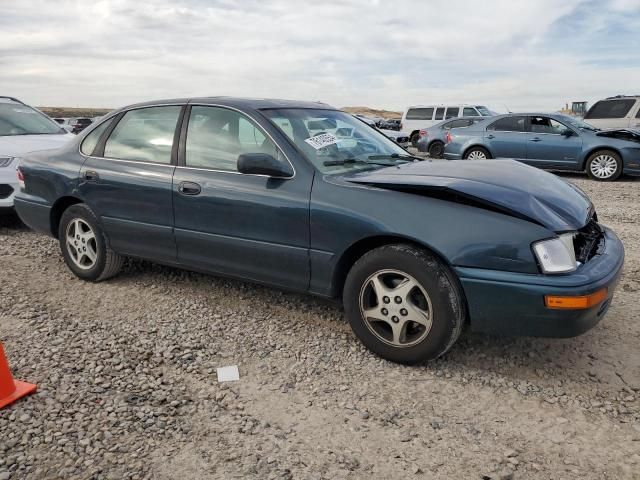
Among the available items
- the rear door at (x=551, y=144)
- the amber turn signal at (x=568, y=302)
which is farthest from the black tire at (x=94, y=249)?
the rear door at (x=551, y=144)

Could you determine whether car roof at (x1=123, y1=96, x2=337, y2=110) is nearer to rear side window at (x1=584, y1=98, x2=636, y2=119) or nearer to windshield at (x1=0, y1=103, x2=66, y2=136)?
windshield at (x1=0, y1=103, x2=66, y2=136)

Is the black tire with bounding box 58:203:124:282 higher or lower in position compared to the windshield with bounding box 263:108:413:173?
lower

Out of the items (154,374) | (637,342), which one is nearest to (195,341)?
(154,374)

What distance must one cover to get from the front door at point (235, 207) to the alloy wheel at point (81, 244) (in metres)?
1.06

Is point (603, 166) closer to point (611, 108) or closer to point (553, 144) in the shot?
point (553, 144)

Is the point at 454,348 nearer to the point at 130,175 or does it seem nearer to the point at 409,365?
the point at 409,365

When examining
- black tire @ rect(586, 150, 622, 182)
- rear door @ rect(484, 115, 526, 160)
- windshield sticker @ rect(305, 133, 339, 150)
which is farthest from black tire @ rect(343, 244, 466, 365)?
rear door @ rect(484, 115, 526, 160)

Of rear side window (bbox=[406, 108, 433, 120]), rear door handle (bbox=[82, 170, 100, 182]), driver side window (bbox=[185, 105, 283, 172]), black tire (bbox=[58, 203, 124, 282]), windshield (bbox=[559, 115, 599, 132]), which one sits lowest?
black tire (bbox=[58, 203, 124, 282])

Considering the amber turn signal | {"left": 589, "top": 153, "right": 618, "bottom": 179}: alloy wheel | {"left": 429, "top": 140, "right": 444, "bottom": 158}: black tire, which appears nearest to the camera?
the amber turn signal

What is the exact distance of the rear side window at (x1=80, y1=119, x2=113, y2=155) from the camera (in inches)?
181

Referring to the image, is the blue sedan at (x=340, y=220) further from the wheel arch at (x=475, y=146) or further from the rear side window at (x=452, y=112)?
the rear side window at (x=452, y=112)

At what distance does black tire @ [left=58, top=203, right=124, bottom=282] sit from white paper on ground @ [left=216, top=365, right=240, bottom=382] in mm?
1888

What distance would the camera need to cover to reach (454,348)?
349 cm

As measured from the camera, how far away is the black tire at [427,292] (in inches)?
118
